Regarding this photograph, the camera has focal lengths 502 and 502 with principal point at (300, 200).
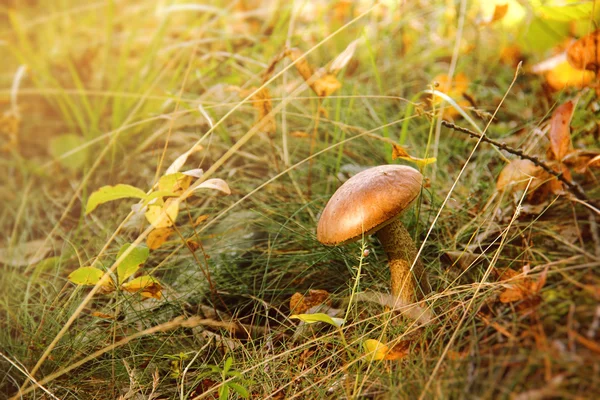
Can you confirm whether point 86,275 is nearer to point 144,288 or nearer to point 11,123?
point 144,288

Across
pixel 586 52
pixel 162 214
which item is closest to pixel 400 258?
pixel 162 214

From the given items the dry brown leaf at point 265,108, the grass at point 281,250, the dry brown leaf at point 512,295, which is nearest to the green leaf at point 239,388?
the grass at point 281,250

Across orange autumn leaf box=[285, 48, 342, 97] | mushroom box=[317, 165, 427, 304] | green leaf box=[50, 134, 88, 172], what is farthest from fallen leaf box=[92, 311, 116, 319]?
green leaf box=[50, 134, 88, 172]

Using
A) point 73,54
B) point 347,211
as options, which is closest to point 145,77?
point 73,54

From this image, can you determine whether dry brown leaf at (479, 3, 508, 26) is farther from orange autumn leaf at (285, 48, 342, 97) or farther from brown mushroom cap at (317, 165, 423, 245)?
brown mushroom cap at (317, 165, 423, 245)

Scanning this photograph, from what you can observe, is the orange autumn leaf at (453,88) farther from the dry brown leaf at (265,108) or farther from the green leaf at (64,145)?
the green leaf at (64,145)

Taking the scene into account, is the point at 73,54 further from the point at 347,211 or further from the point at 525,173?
the point at 525,173
